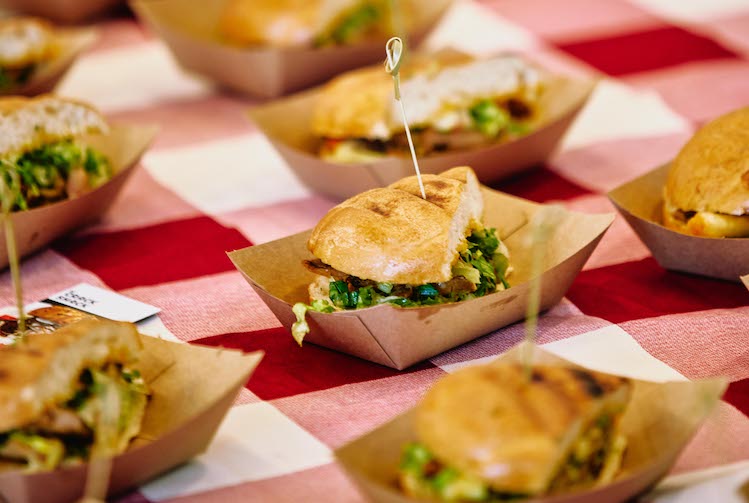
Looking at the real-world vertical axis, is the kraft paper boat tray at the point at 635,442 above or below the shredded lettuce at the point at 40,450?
above

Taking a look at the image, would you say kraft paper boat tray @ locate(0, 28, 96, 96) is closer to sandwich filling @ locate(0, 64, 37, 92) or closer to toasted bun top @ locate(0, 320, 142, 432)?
sandwich filling @ locate(0, 64, 37, 92)

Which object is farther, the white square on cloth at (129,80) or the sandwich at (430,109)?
the white square on cloth at (129,80)

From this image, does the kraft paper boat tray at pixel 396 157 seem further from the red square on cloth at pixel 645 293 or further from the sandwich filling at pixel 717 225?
the sandwich filling at pixel 717 225

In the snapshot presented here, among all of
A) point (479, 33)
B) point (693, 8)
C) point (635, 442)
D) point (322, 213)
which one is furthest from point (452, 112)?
point (693, 8)

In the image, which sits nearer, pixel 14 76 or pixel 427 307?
pixel 427 307

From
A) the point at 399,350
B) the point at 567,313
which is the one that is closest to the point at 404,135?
the point at 567,313

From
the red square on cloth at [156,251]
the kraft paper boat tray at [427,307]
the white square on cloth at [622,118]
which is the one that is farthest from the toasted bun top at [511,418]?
the white square on cloth at [622,118]

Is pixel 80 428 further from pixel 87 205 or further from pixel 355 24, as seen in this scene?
pixel 355 24
